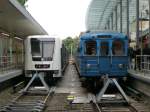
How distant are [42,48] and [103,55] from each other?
4854 millimetres

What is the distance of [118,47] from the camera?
22.1 metres

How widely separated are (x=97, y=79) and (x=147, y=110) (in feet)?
21.6

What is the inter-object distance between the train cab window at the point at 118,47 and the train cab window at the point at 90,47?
942mm

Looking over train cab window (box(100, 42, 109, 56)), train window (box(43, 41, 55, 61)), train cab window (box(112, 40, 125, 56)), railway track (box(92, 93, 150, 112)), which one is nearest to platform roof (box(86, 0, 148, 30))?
train window (box(43, 41, 55, 61))

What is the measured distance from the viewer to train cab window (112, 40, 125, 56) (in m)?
22.0

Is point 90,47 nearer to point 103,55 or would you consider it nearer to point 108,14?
point 103,55

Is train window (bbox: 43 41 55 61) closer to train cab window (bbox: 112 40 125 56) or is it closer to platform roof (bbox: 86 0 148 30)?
train cab window (bbox: 112 40 125 56)

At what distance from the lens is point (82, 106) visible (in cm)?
1653

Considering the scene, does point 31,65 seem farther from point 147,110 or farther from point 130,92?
point 147,110

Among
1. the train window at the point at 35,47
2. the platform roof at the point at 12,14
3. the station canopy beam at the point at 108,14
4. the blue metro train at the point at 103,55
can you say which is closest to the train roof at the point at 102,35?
the blue metro train at the point at 103,55

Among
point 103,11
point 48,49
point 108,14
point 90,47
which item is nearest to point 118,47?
point 90,47

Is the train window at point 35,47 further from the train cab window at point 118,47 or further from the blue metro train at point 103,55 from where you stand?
the train cab window at point 118,47

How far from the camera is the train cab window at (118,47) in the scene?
22.0 metres

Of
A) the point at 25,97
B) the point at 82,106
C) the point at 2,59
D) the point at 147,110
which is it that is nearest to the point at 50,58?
the point at 2,59
